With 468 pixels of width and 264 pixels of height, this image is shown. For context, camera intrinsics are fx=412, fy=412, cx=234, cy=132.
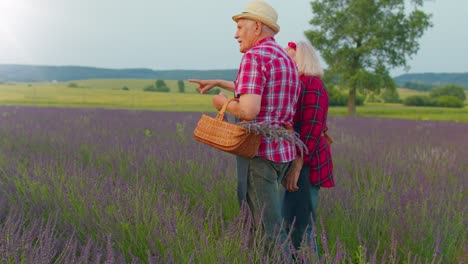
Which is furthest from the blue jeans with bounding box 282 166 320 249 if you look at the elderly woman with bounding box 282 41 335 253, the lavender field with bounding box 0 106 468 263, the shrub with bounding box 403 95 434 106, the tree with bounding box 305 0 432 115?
the shrub with bounding box 403 95 434 106

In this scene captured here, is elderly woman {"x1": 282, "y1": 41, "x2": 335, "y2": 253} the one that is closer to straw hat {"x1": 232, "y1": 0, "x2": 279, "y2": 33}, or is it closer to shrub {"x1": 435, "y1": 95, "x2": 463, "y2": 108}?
straw hat {"x1": 232, "y1": 0, "x2": 279, "y2": 33}

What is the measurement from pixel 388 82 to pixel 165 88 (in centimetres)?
3774

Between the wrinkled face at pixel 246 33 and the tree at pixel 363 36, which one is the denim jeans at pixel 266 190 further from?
the tree at pixel 363 36

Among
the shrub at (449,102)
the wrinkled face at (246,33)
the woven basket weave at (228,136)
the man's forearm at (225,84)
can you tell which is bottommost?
the shrub at (449,102)

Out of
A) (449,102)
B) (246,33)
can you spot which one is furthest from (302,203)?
(449,102)

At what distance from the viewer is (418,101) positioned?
170 ft

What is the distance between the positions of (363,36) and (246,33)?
2847 cm

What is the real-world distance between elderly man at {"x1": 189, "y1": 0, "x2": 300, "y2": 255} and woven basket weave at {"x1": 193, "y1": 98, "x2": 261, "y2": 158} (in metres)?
0.07

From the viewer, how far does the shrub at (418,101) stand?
51.1 metres

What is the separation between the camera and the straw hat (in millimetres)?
2234

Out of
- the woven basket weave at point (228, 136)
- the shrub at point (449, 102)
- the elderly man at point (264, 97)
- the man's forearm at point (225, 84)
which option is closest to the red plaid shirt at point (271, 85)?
the elderly man at point (264, 97)

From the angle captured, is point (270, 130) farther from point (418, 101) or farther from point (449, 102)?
point (449, 102)

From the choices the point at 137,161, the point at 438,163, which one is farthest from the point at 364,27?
the point at 137,161

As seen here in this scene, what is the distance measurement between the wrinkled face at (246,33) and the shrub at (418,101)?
174ft
